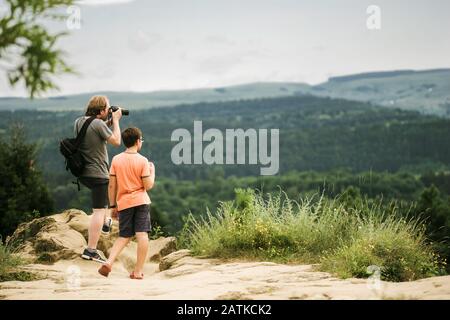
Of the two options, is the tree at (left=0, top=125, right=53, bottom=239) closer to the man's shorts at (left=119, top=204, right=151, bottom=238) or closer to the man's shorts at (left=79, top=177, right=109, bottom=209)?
the man's shorts at (left=79, top=177, right=109, bottom=209)

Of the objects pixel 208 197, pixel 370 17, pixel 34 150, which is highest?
pixel 370 17

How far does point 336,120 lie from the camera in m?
192

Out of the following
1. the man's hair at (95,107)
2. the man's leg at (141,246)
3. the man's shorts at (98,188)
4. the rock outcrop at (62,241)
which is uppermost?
the man's hair at (95,107)

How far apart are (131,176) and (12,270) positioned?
1.87 meters

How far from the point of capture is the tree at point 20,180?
27.7 metres

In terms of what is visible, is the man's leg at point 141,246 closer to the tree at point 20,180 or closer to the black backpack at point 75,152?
the black backpack at point 75,152

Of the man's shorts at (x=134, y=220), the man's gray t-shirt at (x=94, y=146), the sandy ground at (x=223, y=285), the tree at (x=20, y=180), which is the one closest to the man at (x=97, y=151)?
the man's gray t-shirt at (x=94, y=146)

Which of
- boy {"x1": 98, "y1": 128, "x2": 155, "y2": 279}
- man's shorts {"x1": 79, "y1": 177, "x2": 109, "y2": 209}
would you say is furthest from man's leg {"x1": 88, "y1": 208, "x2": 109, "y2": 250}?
boy {"x1": 98, "y1": 128, "x2": 155, "y2": 279}

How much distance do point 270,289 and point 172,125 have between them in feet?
578

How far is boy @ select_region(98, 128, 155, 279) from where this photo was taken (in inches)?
336

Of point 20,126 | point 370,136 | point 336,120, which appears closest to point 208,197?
point 370,136

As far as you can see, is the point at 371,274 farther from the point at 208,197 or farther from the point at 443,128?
the point at 443,128

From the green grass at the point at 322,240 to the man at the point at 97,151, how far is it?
1754 millimetres
